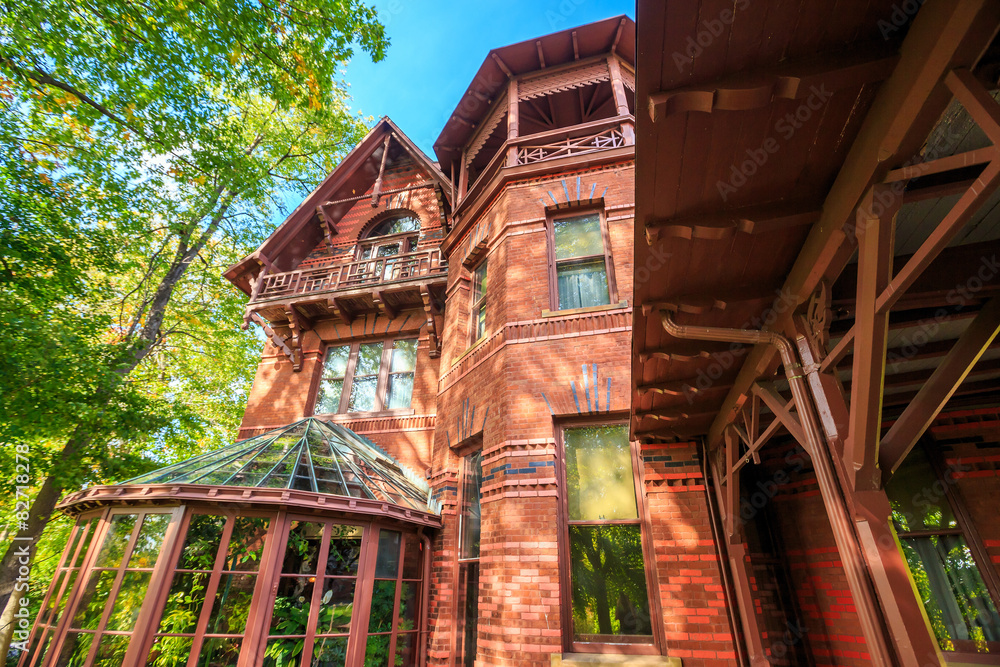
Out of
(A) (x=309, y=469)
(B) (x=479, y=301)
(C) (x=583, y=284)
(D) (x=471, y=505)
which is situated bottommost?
(D) (x=471, y=505)

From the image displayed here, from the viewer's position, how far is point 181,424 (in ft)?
35.0

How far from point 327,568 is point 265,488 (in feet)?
4.56

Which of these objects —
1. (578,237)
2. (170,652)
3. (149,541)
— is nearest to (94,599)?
(149,541)

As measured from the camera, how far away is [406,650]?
656cm

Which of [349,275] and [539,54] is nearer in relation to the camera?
[539,54]

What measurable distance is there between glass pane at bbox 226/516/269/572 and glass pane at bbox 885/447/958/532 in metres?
7.24

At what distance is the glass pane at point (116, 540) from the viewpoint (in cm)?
571

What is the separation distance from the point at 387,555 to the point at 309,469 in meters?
1.70

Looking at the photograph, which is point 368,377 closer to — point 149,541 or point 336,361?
point 336,361

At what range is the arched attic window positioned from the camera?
12664 millimetres

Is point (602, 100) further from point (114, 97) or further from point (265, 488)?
point (114, 97)

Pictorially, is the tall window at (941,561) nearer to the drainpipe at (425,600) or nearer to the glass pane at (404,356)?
the drainpipe at (425,600)

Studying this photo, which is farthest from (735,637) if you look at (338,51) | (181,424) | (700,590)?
(338,51)

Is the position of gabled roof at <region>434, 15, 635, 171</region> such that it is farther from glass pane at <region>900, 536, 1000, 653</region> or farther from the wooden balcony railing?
glass pane at <region>900, 536, 1000, 653</region>
